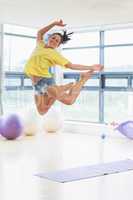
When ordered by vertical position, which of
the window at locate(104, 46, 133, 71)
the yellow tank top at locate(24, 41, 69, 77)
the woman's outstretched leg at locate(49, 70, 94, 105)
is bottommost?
the woman's outstretched leg at locate(49, 70, 94, 105)

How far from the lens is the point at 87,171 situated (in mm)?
4668

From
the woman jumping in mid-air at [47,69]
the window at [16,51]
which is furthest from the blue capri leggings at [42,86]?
the window at [16,51]

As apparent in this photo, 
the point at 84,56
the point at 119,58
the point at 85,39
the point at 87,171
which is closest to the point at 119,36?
the point at 119,58

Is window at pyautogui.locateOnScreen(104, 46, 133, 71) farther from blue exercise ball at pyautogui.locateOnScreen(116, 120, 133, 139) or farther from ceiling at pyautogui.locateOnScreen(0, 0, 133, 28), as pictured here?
blue exercise ball at pyautogui.locateOnScreen(116, 120, 133, 139)

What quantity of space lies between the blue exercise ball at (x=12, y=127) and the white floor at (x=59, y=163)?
0.45 feet

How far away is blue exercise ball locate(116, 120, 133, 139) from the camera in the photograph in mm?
7348

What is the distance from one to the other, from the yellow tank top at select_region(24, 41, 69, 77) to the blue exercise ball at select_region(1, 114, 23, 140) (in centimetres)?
123

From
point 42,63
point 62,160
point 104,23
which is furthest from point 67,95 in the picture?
point 104,23

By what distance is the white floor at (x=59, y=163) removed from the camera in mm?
3658

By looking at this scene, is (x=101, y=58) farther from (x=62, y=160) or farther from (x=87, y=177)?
(x=87, y=177)

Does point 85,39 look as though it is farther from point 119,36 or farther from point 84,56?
point 119,36

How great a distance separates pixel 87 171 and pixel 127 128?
9.40 feet

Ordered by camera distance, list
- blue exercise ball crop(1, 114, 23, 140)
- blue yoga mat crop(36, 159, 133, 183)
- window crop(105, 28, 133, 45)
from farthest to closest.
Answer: window crop(105, 28, 133, 45)
blue exercise ball crop(1, 114, 23, 140)
blue yoga mat crop(36, 159, 133, 183)

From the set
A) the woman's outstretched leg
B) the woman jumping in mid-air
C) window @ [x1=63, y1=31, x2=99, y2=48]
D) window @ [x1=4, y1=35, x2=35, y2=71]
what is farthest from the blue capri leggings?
window @ [x1=63, y1=31, x2=99, y2=48]
